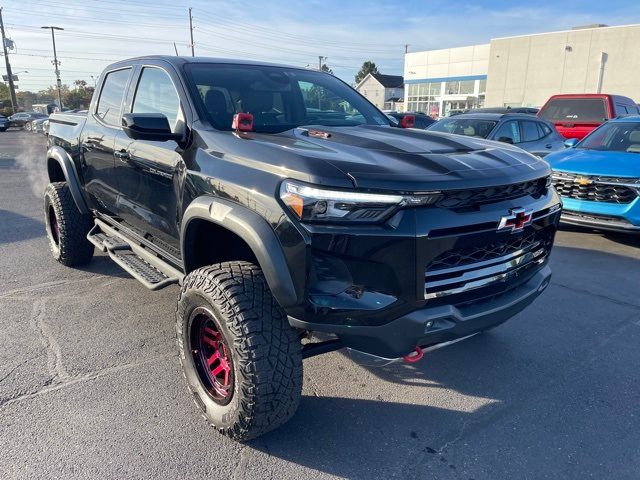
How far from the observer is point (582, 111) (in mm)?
12414

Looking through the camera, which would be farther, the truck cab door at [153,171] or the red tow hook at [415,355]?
the truck cab door at [153,171]

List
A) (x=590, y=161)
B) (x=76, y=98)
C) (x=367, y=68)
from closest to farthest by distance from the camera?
(x=590, y=161) → (x=76, y=98) → (x=367, y=68)

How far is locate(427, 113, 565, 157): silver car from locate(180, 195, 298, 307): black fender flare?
22.3ft

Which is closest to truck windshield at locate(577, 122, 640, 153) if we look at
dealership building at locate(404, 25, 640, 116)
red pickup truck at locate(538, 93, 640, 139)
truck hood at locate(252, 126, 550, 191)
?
truck hood at locate(252, 126, 550, 191)

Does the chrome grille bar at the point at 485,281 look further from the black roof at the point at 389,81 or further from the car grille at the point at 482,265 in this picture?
the black roof at the point at 389,81

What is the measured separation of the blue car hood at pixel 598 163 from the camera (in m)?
5.72

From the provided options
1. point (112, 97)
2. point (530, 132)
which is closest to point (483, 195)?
point (112, 97)

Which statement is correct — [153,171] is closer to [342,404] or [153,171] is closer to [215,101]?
[215,101]

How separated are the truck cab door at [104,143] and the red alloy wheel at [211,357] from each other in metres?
1.62

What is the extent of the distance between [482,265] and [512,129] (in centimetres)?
719

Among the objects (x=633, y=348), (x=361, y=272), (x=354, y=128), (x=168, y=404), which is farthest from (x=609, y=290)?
(x=168, y=404)

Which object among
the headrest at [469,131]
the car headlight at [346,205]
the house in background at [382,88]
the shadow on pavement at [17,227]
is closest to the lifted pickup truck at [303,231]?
the car headlight at [346,205]

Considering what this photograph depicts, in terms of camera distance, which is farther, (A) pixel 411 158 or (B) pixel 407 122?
(B) pixel 407 122

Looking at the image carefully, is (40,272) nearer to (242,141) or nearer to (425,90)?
(242,141)
